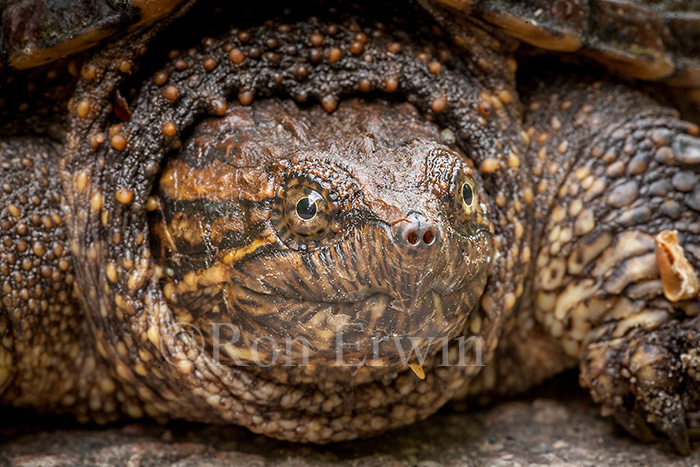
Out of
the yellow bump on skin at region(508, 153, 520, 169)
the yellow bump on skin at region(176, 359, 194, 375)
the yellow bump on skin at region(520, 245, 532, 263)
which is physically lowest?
the yellow bump on skin at region(176, 359, 194, 375)

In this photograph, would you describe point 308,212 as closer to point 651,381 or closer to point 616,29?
point 651,381

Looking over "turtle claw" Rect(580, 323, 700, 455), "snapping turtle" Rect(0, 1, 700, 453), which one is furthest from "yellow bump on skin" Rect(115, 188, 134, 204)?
"turtle claw" Rect(580, 323, 700, 455)

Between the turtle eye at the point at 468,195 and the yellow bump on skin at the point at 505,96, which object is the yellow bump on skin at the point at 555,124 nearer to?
the yellow bump on skin at the point at 505,96

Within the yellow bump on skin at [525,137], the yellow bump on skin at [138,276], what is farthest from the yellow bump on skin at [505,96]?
the yellow bump on skin at [138,276]

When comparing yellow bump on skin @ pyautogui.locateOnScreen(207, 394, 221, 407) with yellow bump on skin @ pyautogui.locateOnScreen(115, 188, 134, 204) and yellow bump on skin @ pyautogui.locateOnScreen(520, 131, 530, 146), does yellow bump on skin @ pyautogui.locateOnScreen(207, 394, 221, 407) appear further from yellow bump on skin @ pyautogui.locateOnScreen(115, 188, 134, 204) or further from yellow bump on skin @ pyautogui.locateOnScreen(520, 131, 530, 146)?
yellow bump on skin @ pyautogui.locateOnScreen(520, 131, 530, 146)

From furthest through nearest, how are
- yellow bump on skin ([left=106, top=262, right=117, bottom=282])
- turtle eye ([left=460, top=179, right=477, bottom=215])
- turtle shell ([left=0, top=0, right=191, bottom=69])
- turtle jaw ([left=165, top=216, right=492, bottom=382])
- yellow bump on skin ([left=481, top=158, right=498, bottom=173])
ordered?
yellow bump on skin ([left=481, top=158, right=498, bottom=173]), yellow bump on skin ([left=106, top=262, right=117, bottom=282]), turtle shell ([left=0, top=0, right=191, bottom=69]), turtle eye ([left=460, top=179, right=477, bottom=215]), turtle jaw ([left=165, top=216, right=492, bottom=382])

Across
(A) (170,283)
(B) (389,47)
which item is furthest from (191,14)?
(A) (170,283)

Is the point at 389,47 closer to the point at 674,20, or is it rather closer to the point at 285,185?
the point at 285,185
